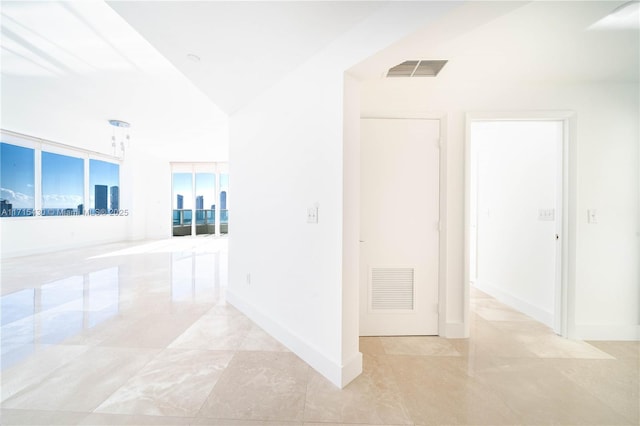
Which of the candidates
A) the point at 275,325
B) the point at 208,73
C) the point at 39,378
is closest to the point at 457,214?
the point at 275,325

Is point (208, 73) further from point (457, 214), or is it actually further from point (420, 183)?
point (457, 214)

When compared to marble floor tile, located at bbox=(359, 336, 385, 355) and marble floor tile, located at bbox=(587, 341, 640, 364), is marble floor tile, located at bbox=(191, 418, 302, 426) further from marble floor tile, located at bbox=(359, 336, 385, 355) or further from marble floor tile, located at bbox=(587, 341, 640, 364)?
marble floor tile, located at bbox=(587, 341, 640, 364)

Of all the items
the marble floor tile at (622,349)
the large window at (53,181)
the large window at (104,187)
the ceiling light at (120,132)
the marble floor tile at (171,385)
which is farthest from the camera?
the large window at (104,187)

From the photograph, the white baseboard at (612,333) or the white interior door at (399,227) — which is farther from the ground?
the white interior door at (399,227)

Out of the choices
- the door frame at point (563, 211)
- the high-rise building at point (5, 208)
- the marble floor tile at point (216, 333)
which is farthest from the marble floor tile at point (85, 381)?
the high-rise building at point (5, 208)

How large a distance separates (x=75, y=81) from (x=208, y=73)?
8.86ft

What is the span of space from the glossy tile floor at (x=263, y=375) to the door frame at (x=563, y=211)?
0.28m

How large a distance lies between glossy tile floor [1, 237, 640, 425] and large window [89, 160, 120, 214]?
5884mm

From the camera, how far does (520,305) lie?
296 centimetres

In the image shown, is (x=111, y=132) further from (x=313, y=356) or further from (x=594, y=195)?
(x=594, y=195)

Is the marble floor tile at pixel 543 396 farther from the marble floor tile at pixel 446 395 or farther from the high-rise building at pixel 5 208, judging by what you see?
the high-rise building at pixel 5 208

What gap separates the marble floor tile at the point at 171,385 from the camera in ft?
4.80

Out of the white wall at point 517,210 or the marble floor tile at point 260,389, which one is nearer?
the marble floor tile at point 260,389

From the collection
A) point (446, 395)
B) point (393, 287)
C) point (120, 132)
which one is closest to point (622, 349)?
point (446, 395)
